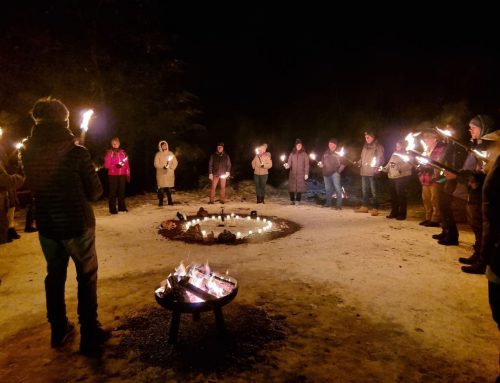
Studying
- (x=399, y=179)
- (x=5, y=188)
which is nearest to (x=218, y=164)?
(x=399, y=179)

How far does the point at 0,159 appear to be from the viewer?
7.45 metres

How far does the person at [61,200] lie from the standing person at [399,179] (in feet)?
29.4

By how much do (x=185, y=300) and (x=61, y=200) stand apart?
1.68m

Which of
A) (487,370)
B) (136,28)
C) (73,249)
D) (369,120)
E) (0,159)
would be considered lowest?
(487,370)

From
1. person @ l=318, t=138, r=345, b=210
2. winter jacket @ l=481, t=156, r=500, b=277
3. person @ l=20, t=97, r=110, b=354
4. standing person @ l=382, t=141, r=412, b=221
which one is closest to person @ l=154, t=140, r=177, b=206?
person @ l=318, t=138, r=345, b=210

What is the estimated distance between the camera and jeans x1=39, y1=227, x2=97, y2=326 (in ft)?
12.9

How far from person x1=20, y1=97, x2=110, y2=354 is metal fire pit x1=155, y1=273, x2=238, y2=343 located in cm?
84

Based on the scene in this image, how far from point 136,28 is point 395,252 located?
643 inches

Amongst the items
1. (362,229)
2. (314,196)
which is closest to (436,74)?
(314,196)

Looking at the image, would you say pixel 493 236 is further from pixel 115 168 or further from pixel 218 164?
pixel 218 164

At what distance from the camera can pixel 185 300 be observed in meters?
3.89

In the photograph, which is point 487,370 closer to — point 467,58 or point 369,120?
point 467,58

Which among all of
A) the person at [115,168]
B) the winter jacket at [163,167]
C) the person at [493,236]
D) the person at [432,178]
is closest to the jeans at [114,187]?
the person at [115,168]

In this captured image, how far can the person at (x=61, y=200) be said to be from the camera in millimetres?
3830
